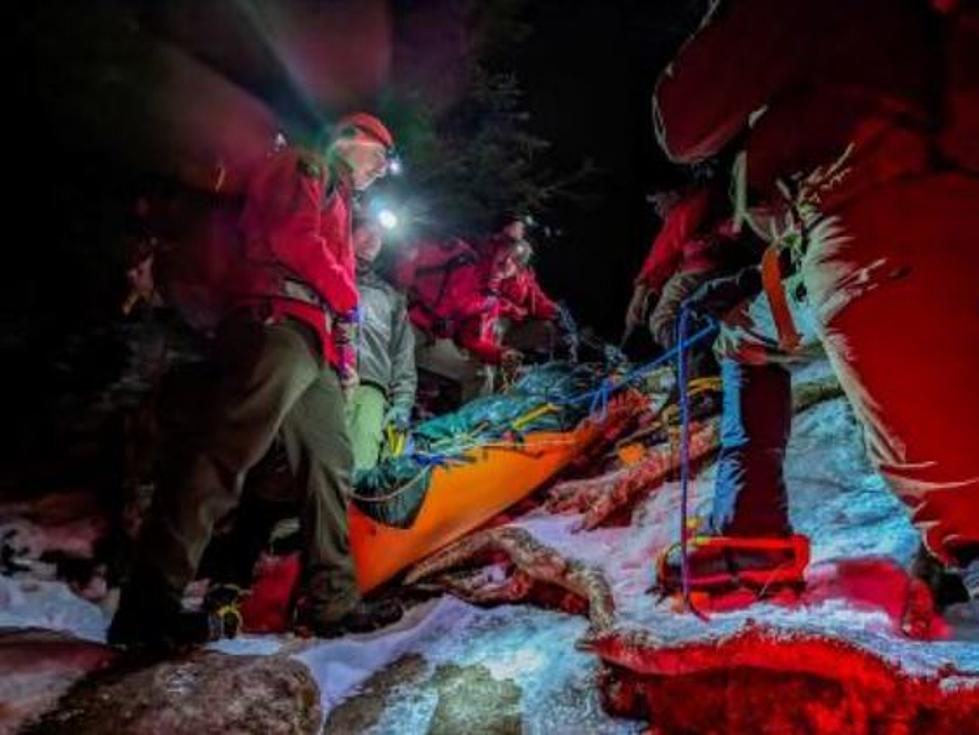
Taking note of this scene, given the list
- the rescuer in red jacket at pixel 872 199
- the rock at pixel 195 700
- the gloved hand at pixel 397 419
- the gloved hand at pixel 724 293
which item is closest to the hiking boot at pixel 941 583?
the rescuer in red jacket at pixel 872 199

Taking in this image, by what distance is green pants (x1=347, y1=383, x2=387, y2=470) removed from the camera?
557 cm

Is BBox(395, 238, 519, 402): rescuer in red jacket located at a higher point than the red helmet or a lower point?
higher

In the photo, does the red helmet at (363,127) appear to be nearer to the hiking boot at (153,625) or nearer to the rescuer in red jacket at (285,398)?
the rescuer in red jacket at (285,398)

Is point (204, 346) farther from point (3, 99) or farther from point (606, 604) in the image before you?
point (606, 604)

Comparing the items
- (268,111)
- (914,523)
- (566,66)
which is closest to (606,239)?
(566,66)

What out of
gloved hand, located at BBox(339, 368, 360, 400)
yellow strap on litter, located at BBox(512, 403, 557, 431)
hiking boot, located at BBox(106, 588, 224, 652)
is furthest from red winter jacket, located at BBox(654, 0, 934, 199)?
yellow strap on litter, located at BBox(512, 403, 557, 431)

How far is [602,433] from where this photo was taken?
5.83 meters

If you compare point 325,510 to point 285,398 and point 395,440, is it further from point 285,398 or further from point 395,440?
point 395,440

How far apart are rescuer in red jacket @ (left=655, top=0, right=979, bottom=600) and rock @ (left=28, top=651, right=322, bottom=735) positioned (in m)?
1.88

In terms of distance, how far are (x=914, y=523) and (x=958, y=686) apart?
47cm

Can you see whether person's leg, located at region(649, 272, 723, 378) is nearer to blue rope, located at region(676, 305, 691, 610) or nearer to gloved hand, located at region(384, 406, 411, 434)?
blue rope, located at region(676, 305, 691, 610)

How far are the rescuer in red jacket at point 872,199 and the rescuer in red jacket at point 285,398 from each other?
1693 millimetres

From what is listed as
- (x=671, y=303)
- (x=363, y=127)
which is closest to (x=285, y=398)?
(x=363, y=127)

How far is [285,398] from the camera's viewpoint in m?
3.42
